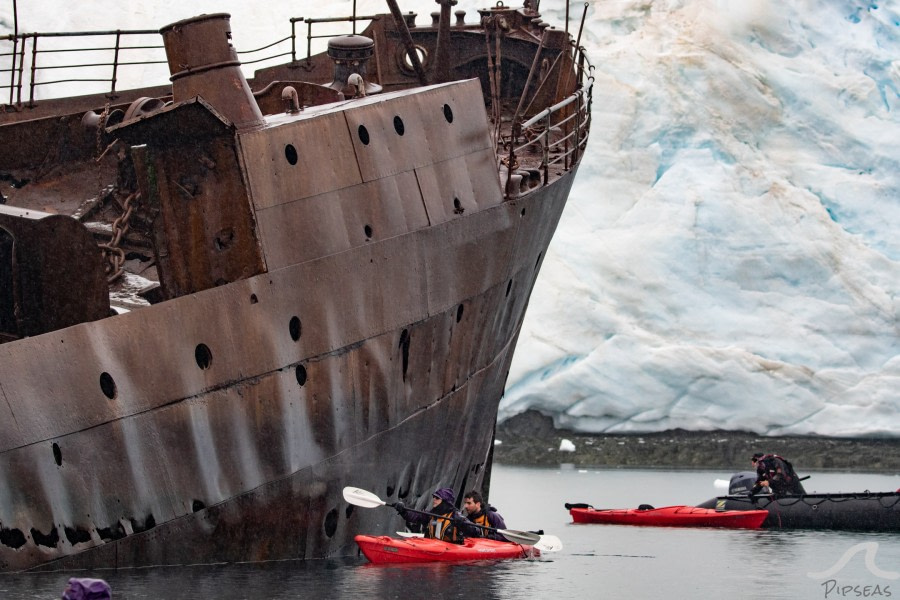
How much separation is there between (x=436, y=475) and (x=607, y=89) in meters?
21.2

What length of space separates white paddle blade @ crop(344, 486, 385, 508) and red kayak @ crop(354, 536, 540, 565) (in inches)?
22.9

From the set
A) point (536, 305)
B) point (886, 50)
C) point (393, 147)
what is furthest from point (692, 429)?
point (393, 147)

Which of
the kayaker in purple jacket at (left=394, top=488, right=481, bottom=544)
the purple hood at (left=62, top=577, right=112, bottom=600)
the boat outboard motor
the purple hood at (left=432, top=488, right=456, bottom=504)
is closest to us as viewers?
the purple hood at (left=62, top=577, right=112, bottom=600)

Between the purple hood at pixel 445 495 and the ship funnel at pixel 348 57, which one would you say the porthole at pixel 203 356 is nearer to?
the purple hood at pixel 445 495

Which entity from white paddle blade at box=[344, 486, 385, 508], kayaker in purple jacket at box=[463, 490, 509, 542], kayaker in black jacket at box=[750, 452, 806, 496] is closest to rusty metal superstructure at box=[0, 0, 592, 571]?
white paddle blade at box=[344, 486, 385, 508]

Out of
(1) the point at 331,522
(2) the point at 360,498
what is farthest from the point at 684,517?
(2) the point at 360,498

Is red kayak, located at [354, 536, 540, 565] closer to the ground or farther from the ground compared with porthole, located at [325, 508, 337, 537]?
closer to the ground

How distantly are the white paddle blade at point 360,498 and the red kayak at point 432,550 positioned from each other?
0.58m

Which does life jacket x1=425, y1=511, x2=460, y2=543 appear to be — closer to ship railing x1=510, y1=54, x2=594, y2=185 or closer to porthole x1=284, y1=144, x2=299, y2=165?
porthole x1=284, y1=144, x2=299, y2=165

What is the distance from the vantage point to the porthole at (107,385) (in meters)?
11.0

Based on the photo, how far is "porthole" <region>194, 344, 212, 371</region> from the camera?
11.3 metres

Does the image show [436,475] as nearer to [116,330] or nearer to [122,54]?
[116,330]

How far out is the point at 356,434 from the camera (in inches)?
495

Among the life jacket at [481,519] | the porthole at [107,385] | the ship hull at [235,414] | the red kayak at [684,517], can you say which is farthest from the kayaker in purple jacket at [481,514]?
the red kayak at [684,517]
